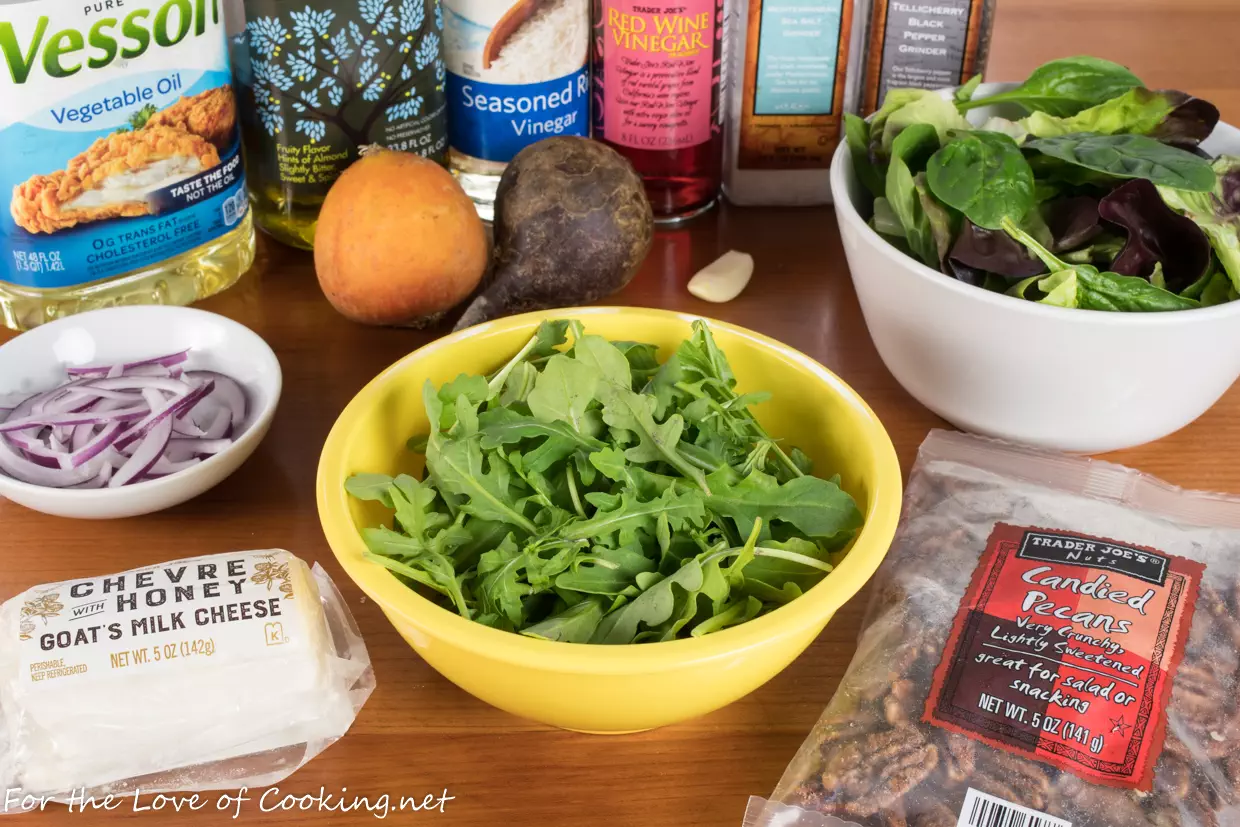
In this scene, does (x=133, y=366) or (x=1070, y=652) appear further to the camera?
(x=133, y=366)

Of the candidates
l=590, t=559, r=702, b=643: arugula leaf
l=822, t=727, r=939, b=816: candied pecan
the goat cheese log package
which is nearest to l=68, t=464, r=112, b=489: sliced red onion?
the goat cheese log package

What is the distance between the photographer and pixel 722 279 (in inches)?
35.1

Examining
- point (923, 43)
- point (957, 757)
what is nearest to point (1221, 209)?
point (923, 43)

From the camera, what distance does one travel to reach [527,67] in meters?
0.89

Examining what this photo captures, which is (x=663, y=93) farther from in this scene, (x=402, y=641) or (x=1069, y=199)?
(x=402, y=641)

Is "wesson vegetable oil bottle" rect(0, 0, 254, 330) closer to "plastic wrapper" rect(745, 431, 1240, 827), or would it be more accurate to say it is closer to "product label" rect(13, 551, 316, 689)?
"product label" rect(13, 551, 316, 689)

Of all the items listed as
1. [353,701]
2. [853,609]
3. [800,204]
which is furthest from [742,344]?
[800,204]

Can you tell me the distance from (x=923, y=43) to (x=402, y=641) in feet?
1.99

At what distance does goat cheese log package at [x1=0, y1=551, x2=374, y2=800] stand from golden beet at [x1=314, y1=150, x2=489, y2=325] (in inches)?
11.2

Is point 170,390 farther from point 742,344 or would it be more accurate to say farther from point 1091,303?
point 1091,303

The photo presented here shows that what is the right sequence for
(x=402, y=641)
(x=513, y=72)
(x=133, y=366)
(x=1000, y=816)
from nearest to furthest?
1. (x=1000, y=816)
2. (x=402, y=641)
3. (x=133, y=366)
4. (x=513, y=72)

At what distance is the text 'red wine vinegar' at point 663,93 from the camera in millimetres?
871

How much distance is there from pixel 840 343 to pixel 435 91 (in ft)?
1.18

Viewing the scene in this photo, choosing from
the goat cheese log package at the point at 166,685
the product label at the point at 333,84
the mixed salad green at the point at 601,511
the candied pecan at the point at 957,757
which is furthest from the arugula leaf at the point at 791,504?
the product label at the point at 333,84
